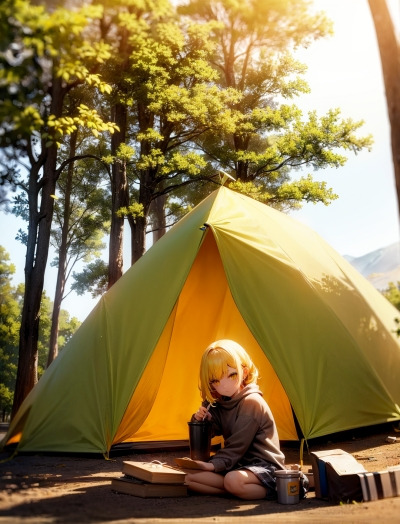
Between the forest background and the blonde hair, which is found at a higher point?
the forest background

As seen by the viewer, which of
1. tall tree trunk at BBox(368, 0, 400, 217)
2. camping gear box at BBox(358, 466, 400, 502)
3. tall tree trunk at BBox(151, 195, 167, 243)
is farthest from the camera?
tall tree trunk at BBox(151, 195, 167, 243)

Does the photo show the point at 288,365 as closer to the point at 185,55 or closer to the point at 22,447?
the point at 22,447

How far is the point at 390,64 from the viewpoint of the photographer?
6.02m

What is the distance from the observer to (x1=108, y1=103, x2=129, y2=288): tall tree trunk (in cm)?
1268

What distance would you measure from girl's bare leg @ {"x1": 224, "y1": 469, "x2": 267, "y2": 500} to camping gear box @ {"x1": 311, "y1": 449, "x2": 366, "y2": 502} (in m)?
0.43

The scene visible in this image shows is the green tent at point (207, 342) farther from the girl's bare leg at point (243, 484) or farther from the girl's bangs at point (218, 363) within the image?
the girl's bare leg at point (243, 484)

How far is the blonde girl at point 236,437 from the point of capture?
4211mm

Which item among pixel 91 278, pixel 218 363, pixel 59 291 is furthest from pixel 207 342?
pixel 91 278

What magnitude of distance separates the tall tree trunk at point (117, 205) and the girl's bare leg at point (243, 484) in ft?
28.1

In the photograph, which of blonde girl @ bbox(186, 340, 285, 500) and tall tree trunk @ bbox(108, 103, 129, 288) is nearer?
blonde girl @ bbox(186, 340, 285, 500)

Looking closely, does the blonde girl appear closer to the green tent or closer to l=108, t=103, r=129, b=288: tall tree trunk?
the green tent

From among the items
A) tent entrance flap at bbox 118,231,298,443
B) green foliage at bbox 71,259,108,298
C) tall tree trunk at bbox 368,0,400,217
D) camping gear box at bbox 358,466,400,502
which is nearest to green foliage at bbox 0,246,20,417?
green foliage at bbox 71,259,108,298

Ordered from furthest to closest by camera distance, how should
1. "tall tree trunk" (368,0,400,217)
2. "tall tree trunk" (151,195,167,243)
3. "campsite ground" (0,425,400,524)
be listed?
1. "tall tree trunk" (151,195,167,243)
2. "tall tree trunk" (368,0,400,217)
3. "campsite ground" (0,425,400,524)

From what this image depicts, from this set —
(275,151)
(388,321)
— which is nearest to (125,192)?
(275,151)
